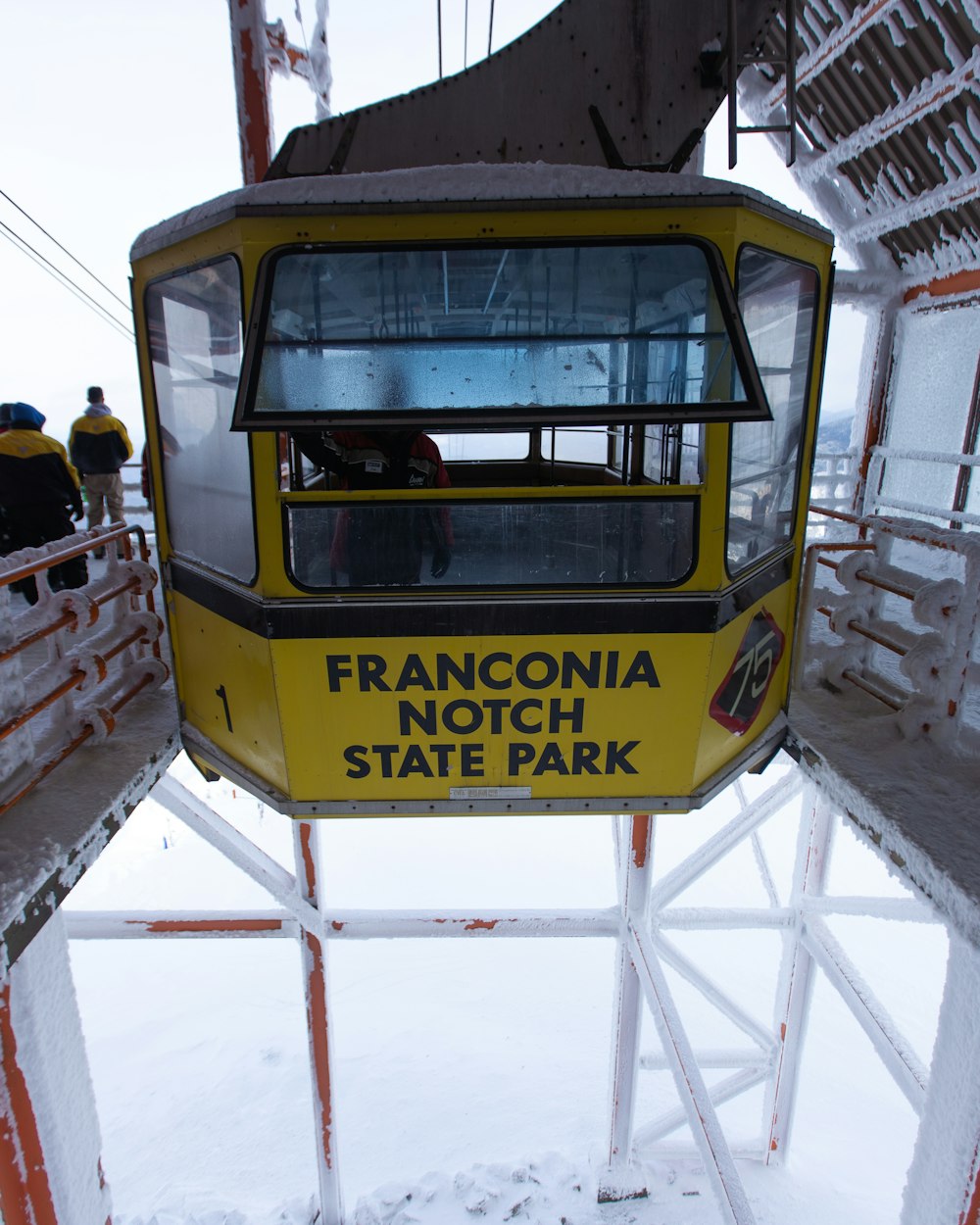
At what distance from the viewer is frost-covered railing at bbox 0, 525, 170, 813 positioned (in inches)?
102

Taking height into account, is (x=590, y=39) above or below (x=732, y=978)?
above

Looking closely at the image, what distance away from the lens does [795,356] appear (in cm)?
290

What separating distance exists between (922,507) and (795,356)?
211 inches

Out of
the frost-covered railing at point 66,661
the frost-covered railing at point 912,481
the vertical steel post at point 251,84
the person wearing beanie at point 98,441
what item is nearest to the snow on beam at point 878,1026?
the frost-covered railing at point 66,661

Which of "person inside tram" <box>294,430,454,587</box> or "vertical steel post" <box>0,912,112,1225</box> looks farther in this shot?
"person inside tram" <box>294,430,454,587</box>

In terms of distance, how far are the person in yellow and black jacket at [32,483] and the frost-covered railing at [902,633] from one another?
4.87 metres

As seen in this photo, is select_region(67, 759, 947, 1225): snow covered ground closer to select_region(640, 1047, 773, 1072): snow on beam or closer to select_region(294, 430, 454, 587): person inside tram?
select_region(640, 1047, 773, 1072): snow on beam

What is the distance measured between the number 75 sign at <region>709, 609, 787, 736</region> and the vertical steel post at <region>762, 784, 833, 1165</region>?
10.5ft

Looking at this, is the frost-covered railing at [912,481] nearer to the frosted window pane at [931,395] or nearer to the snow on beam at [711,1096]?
the frosted window pane at [931,395]

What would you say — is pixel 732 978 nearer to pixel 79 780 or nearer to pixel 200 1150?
pixel 200 1150

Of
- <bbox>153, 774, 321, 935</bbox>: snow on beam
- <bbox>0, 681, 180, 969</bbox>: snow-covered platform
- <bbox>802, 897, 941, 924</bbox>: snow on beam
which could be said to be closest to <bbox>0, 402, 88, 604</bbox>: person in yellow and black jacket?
<bbox>153, 774, 321, 935</bbox>: snow on beam

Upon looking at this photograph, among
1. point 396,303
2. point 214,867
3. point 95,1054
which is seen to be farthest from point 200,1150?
point 396,303

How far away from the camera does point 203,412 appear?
9.25 feet

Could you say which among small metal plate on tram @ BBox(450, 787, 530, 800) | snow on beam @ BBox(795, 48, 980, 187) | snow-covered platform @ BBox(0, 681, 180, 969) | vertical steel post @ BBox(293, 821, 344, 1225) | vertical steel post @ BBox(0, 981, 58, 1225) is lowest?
vertical steel post @ BBox(293, 821, 344, 1225)
